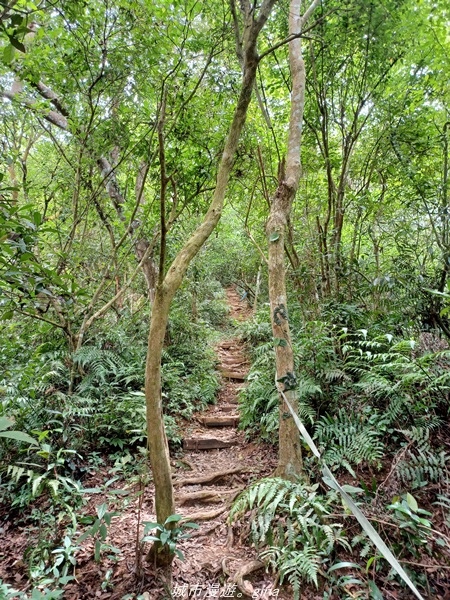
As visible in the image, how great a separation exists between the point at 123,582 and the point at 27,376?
89.0 inches

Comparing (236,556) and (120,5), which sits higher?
(120,5)

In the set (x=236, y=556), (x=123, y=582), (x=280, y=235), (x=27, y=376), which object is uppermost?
(x=280, y=235)

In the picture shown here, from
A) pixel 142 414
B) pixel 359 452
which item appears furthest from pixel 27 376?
pixel 359 452

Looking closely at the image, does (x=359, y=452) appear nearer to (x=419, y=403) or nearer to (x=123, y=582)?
(x=419, y=403)

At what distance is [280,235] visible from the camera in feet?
11.0

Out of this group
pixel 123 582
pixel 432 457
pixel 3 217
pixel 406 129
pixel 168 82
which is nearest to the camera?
pixel 3 217

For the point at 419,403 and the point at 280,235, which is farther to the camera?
the point at 280,235

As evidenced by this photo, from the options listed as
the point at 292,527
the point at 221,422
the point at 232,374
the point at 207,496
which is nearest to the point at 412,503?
the point at 292,527

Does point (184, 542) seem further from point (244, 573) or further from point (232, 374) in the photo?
point (232, 374)

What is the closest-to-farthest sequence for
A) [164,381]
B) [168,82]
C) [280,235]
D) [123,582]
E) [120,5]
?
[123,582]
[280,235]
[120,5]
[168,82]
[164,381]

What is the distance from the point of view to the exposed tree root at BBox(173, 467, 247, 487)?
3.81 meters

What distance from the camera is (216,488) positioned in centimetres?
373

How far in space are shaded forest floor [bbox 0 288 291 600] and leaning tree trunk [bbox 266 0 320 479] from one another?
78cm

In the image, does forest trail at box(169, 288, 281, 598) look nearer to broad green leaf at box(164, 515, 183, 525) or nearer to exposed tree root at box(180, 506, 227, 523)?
exposed tree root at box(180, 506, 227, 523)
